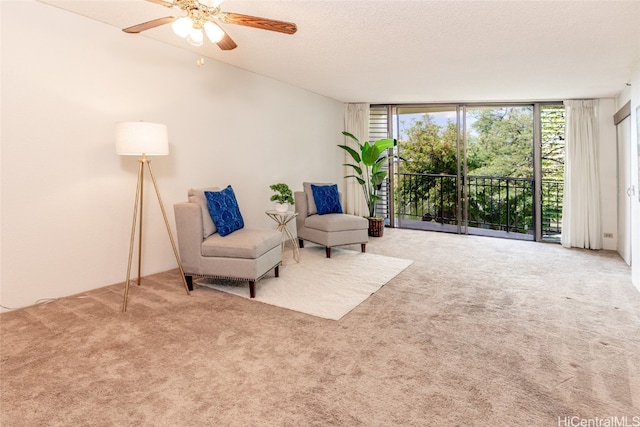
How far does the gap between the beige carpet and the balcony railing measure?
2.71 meters

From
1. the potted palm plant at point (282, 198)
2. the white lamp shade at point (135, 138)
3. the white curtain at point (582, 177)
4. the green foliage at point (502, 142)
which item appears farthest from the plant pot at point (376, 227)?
the white lamp shade at point (135, 138)

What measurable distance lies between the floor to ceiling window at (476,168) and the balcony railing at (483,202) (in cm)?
1

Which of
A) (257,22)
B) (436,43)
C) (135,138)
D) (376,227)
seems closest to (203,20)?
(257,22)

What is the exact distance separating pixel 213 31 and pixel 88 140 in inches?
69.6

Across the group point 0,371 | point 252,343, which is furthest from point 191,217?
point 0,371

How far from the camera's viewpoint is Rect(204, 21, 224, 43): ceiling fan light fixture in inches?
89.2

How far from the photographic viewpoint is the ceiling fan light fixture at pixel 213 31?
Result: 2.27 metres

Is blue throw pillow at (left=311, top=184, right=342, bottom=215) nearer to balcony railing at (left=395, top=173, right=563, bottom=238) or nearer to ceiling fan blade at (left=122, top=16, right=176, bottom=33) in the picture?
balcony railing at (left=395, top=173, right=563, bottom=238)

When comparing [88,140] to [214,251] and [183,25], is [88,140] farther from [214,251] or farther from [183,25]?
[183,25]

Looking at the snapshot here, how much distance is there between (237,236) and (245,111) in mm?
2120

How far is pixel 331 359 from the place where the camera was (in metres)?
2.17

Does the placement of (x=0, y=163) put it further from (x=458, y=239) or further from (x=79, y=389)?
(x=458, y=239)

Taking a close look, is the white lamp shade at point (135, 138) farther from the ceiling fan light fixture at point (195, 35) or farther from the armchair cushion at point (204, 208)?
the ceiling fan light fixture at point (195, 35)

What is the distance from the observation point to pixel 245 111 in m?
4.85
